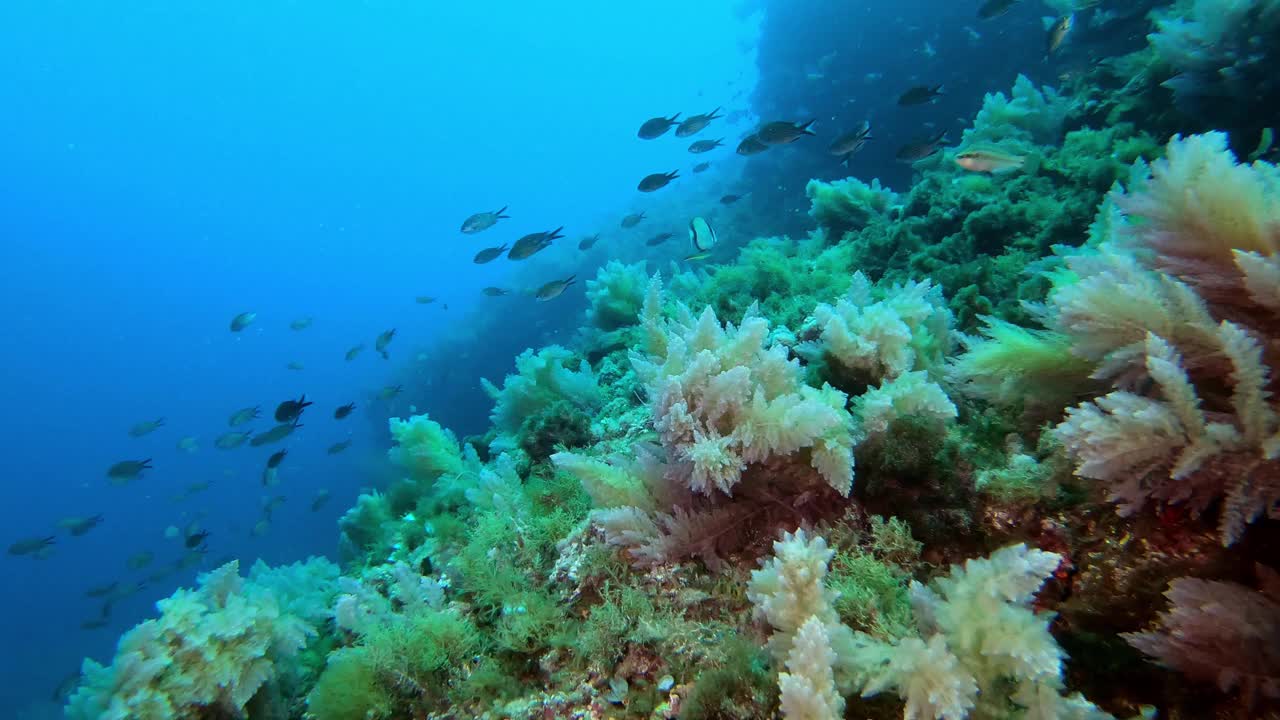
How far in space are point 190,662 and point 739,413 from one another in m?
3.33

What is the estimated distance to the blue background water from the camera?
58.5 metres

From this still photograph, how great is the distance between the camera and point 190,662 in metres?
3.07

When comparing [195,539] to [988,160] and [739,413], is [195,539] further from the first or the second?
[988,160]

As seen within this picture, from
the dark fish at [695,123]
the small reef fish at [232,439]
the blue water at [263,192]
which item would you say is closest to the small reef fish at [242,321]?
the small reef fish at [232,439]

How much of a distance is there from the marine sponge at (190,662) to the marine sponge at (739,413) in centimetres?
282

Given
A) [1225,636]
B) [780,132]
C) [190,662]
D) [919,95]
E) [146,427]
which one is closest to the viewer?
[1225,636]

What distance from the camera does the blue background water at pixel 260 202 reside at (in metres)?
58.5

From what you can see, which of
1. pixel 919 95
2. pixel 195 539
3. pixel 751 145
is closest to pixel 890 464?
pixel 751 145

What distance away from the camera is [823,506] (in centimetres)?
245

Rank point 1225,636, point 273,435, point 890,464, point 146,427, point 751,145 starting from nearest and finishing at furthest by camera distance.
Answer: point 1225,636, point 890,464, point 751,145, point 273,435, point 146,427

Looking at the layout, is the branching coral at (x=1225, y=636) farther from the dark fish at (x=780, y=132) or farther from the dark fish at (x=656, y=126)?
the dark fish at (x=656, y=126)

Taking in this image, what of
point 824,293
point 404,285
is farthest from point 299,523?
point 404,285

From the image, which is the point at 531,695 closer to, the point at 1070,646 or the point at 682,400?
the point at 682,400

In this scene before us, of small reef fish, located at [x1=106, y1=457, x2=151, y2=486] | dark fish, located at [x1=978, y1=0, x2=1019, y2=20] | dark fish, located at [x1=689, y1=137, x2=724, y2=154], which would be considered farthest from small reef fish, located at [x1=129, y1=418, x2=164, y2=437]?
dark fish, located at [x1=978, y1=0, x2=1019, y2=20]
